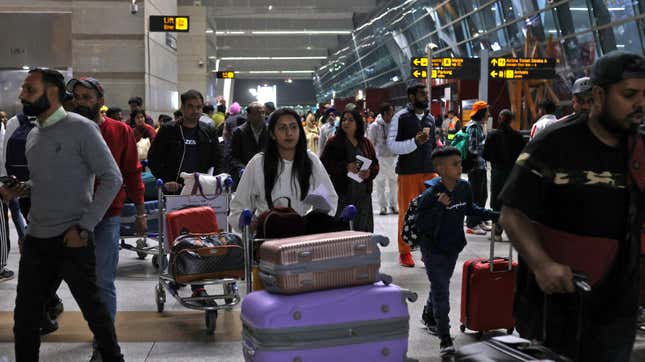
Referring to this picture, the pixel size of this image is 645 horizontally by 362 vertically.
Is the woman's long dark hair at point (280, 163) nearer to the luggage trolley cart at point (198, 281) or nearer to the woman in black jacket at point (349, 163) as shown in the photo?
the luggage trolley cart at point (198, 281)

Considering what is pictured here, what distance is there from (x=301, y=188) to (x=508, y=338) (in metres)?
2.56

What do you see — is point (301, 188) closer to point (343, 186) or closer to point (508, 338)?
point (508, 338)

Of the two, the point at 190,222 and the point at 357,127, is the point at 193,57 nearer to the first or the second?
the point at 357,127

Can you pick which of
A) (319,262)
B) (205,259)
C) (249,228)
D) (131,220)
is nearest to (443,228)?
(249,228)

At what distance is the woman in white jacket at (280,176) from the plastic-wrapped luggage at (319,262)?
103 cm

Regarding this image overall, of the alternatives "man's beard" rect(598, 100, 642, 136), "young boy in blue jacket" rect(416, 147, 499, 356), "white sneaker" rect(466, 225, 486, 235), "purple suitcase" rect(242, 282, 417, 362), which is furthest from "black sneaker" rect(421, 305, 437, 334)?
"white sneaker" rect(466, 225, 486, 235)

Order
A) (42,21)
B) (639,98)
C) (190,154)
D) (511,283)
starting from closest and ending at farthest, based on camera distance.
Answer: (639,98) < (511,283) < (190,154) < (42,21)

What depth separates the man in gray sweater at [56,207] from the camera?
14.3ft

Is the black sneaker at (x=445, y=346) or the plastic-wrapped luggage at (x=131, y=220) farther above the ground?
the plastic-wrapped luggage at (x=131, y=220)

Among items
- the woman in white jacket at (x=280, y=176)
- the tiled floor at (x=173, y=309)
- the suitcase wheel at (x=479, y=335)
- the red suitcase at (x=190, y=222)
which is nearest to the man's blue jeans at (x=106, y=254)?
the tiled floor at (x=173, y=309)

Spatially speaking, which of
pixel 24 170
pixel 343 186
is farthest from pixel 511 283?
pixel 24 170

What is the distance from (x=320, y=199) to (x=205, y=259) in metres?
1.49

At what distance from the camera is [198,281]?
231 inches

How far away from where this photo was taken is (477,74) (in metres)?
23.7
